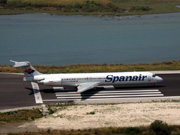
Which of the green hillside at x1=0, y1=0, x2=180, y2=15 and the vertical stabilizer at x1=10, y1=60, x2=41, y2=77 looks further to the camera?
the green hillside at x1=0, y1=0, x2=180, y2=15

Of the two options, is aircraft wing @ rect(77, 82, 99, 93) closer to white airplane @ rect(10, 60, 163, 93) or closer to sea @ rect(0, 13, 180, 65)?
white airplane @ rect(10, 60, 163, 93)

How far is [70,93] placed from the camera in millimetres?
54062

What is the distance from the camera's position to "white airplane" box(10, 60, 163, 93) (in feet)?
174

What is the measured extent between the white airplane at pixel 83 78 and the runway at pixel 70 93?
113 centimetres

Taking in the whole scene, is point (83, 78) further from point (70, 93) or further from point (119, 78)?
point (119, 78)

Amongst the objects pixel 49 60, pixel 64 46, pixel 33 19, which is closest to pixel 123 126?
pixel 49 60

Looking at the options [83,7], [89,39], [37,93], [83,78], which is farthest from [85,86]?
[83,7]

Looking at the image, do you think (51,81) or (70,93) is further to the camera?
(70,93)

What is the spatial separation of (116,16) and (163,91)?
333 ft

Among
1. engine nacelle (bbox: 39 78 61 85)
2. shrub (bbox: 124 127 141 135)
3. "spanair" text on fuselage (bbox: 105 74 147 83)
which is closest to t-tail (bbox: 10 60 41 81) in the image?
engine nacelle (bbox: 39 78 61 85)

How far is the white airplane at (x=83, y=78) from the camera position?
53031mm

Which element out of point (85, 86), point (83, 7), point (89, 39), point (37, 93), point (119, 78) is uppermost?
point (83, 7)

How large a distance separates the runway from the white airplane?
3.72 feet

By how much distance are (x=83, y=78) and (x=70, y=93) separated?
2966mm
